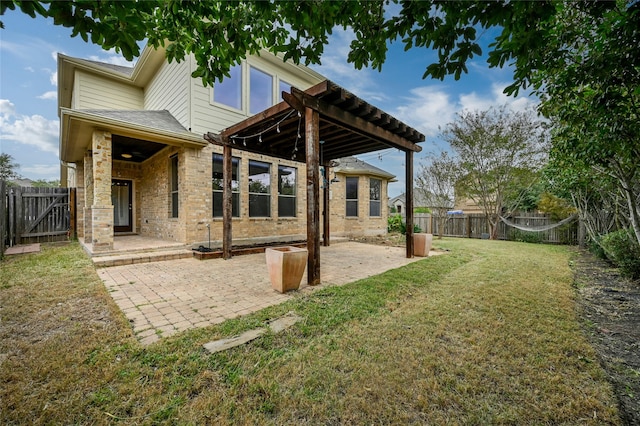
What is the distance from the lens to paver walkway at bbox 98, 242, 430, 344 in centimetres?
290

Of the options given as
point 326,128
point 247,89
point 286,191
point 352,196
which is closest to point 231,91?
point 247,89

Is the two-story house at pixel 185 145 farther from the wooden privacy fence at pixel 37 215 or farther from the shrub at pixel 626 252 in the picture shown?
the shrub at pixel 626 252

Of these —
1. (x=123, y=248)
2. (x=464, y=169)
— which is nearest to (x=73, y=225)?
(x=123, y=248)

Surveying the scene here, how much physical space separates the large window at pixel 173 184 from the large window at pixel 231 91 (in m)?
2.20

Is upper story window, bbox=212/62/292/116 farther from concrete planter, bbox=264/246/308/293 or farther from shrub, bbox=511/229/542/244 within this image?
shrub, bbox=511/229/542/244

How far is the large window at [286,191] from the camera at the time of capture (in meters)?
9.17

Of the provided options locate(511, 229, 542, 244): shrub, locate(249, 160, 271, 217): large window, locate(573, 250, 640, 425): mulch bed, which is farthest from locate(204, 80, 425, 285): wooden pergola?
locate(511, 229, 542, 244): shrub

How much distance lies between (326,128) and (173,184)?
506 centimetres

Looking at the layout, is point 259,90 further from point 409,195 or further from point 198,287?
point 198,287

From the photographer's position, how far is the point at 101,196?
5848 mm

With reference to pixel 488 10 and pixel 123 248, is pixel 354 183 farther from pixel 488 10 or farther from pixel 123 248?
pixel 488 10

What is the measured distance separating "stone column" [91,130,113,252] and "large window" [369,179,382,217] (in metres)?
9.76

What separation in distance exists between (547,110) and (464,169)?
30.6ft

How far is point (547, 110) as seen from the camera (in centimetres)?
372
